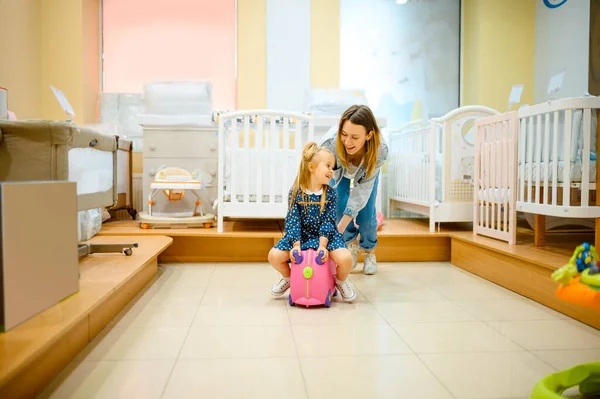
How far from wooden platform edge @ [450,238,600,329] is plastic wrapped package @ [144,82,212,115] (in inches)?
95.4

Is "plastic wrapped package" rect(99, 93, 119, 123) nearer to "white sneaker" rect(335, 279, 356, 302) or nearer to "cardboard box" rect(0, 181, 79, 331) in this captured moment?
"white sneaker" rect(335, 279, 356, 302)

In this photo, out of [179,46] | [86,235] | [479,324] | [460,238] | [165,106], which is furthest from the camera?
[179,46]

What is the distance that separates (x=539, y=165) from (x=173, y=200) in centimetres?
250

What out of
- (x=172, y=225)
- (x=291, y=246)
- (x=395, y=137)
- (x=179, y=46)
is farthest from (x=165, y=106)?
(x=291, y=246)

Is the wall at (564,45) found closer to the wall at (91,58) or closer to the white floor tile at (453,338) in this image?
the white floor tile at (453,338)

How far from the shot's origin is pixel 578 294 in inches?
42.0

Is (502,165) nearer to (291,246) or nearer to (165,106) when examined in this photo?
(291,246)

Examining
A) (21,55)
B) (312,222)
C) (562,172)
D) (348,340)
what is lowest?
(348,340)

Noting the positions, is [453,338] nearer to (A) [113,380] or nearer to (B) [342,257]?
(B) [342,257]

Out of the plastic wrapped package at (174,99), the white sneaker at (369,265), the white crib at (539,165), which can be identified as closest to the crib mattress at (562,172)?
the white crib at (539,165)

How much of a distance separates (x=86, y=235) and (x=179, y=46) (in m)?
2.60

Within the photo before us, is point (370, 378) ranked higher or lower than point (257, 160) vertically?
lower

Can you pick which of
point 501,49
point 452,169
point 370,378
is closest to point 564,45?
point 501,49

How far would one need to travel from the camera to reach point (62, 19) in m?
4.37
